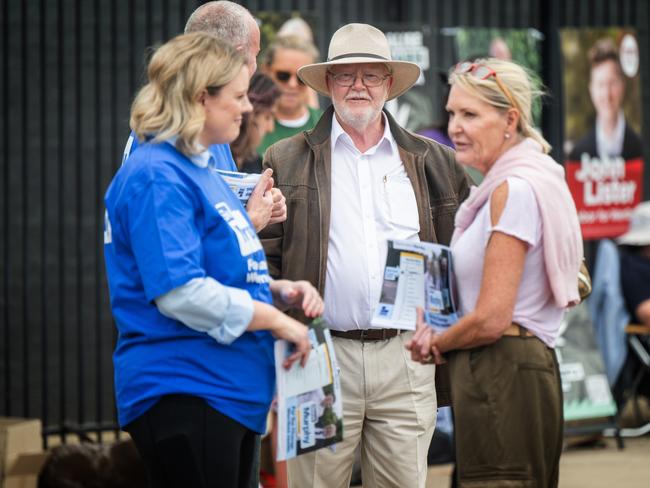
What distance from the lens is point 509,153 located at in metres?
3.15

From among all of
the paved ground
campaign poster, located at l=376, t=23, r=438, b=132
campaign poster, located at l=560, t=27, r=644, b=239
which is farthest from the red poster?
the paved ground

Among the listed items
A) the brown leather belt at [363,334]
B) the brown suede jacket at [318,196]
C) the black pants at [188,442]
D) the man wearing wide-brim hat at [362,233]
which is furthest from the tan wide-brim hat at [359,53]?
the black pants at [188,442]

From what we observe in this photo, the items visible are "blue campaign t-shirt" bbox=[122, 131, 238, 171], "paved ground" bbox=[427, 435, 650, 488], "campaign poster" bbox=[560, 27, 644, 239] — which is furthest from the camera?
"campaign poster" bbox=[560, 27, 644, 239]

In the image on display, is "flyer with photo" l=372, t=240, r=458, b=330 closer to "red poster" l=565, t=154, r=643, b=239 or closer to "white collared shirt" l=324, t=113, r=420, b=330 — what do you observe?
"white collared shirt" l=324, t=113, r=420, b=330

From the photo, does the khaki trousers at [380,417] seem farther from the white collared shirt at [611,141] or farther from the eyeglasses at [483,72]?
the white collared shirt at [611,141]

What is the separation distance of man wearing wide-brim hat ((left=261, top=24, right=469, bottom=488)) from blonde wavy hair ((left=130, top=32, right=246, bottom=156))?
1.09 m

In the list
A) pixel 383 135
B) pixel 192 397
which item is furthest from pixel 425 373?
pixel 192 397

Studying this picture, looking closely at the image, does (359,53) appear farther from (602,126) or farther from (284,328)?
(602,126)

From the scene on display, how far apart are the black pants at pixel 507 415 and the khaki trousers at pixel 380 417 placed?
29.2 inches

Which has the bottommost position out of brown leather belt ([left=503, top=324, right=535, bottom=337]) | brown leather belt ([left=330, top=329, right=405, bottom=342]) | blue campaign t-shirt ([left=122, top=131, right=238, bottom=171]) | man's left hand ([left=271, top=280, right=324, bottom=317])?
brown leather belt ([left=330, top=329, right=405, bottom=342])

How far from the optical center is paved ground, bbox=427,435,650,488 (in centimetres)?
627

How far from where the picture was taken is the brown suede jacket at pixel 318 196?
3.87 metres

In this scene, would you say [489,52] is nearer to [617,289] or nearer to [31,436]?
[617,289]

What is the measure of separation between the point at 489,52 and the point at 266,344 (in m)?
4.86
